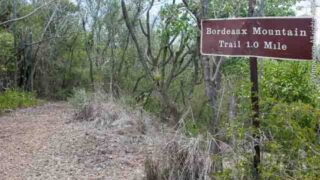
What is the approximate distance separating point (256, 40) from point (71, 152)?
4.32m

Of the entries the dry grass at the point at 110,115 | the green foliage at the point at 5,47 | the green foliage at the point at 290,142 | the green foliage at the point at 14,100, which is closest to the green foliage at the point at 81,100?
the dry grass at the point at 110,115

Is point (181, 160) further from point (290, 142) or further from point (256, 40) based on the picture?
point (256, 40)

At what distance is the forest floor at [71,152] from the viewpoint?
5.95 meters

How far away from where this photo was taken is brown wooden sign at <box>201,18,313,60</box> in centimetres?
325

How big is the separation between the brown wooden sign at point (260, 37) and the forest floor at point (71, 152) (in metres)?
2.12

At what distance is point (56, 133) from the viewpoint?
8.51 meters

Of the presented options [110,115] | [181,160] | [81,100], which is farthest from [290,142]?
[81,100]

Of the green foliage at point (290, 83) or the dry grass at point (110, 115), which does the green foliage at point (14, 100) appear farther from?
the green foliage at point (290, 83)

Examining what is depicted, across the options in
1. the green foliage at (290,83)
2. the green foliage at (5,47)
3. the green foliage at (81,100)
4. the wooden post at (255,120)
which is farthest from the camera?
the green foliage at (5,47)

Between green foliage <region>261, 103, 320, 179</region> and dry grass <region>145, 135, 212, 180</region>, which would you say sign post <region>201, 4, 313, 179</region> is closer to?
Answer: green foliage <region>261, 103, 320, 179</region>

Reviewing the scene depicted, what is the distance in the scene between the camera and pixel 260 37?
349 centimetres

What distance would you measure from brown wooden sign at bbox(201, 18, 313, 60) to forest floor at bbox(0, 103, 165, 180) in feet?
6.97

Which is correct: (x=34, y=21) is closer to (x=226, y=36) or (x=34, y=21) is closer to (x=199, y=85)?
(x=199, y=85)

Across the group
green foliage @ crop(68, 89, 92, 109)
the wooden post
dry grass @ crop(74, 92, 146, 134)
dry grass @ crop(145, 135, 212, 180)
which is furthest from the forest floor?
the wooden post
